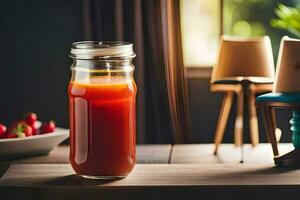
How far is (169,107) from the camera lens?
373 cm

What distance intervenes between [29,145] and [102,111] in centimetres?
85

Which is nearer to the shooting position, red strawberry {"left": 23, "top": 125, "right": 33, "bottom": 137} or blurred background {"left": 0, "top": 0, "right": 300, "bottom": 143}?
red strawberry {"left": 23, "top": 125, "right": 33, "bottom": 137}

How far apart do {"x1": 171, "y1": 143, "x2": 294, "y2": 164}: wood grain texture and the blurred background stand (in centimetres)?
109

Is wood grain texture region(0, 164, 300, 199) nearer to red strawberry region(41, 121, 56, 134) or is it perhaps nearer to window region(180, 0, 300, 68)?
red strawberry region(41, 121, 56, 134)

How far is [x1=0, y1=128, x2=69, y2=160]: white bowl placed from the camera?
2.11 metres

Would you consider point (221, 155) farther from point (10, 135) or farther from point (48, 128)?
point (10, 135)

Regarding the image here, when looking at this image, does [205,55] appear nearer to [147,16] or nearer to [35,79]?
[147,16]

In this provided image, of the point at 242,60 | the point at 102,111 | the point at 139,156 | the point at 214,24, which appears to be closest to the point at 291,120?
the point at 102,111

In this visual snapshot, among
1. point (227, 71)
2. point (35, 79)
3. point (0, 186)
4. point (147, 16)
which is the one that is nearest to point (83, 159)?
point (0, 186)


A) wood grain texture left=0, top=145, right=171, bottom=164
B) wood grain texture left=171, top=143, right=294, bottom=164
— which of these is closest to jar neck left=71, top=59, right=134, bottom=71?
wood grain texture left=0, top=145, right=171, bottom=164

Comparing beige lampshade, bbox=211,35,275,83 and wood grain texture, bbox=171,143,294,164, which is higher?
beige lampshade, bbox=211,35,275,83

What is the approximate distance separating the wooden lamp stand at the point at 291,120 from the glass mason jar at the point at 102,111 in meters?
0.32

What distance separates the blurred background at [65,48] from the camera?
12.6ft

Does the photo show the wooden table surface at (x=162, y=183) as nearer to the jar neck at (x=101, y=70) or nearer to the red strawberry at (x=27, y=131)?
the jar neck at (x=101, y=70)
